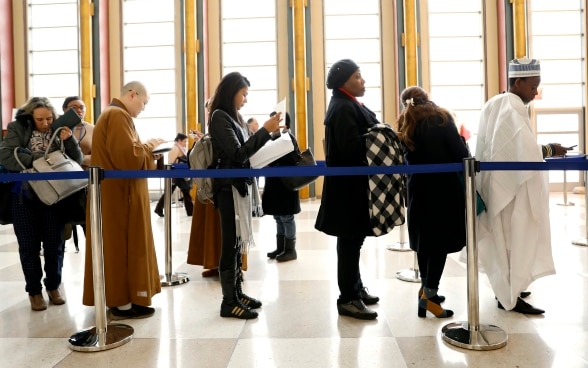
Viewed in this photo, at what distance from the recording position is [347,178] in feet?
10.2

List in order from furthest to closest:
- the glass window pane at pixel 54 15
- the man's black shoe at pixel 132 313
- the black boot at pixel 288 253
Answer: the glass window pane at pixel 54 15 < the black boot at pixel 288 253 < the man's black shoe at pixel 132 313

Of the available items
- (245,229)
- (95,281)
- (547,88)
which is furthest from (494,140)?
(547,88)

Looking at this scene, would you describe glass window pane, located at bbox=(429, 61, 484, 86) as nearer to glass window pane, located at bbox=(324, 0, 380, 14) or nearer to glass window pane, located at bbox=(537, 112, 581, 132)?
glass window pane, located at bbox=(537, 112, 581, 132)

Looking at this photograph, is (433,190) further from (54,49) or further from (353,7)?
(54,49)

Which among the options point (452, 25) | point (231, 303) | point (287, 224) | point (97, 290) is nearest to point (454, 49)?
point (452, 25)

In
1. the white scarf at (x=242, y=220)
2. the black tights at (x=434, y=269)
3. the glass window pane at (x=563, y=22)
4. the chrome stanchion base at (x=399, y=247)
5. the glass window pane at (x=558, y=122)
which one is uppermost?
the glass window pane at (x=563, y=22)

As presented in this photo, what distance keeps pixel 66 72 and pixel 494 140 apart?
39.0 feet

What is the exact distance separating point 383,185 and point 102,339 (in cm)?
190

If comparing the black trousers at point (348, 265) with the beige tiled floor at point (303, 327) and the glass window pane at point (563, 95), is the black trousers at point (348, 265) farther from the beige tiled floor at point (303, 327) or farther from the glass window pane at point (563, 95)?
the glass window pane at point (563, 95)

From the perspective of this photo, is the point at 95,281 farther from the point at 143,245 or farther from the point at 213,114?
the point at 213,114

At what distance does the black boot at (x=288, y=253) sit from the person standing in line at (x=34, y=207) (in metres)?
2.19

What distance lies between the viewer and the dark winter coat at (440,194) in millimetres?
3090

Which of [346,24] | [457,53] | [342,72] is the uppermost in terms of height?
[346,24]

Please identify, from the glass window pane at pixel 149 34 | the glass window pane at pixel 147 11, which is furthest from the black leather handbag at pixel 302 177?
the glass window pane at pixel 147 11
